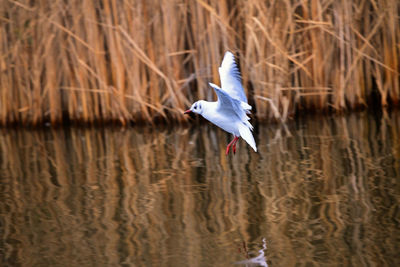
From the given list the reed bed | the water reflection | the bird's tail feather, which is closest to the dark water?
the water reflection

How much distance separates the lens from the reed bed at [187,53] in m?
5.66

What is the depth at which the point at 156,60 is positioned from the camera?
591 cm

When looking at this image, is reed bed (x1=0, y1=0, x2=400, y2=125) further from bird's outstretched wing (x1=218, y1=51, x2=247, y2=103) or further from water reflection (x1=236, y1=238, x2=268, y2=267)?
water reflection (x1=236, y1=238, x2=268, y2=267)

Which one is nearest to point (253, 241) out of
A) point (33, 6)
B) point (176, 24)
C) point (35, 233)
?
point (35, 233)

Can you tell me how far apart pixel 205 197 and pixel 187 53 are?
226cm

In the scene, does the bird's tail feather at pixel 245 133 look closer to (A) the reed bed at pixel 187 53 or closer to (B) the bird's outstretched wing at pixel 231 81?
(B) the bird's outstretched wing at pixel 231 81

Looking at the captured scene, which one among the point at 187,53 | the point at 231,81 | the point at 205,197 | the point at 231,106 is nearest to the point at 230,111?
the point at 231,106

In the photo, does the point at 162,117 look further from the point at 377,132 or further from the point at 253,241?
the point at 253,241

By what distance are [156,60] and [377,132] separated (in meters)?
1.95

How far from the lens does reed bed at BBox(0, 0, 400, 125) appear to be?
18.6ft

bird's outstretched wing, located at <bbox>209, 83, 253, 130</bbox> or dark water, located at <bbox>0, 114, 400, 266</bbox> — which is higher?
bird's outstretched wing, located at <bbox>209, 83, 253, 130</bbox>

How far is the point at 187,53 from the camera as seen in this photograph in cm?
607

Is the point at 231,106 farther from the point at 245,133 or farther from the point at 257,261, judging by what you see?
the point at 257,261

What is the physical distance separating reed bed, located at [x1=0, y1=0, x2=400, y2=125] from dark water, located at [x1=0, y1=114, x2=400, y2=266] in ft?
0.88
